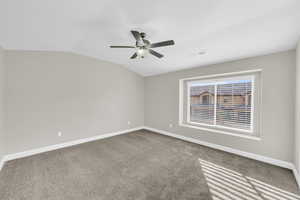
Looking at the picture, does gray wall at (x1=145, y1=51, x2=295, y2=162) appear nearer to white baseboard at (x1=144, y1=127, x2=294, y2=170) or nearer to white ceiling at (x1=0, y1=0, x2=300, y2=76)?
white baseboard at (x1=144, y1=127, x2=294, y2=170)

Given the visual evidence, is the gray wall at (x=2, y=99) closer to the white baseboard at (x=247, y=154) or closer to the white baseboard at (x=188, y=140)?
the white baseboard at (x=188, y=140)

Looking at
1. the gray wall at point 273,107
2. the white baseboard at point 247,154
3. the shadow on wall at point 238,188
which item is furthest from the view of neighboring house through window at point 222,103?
the shadow on wall at point 238,188

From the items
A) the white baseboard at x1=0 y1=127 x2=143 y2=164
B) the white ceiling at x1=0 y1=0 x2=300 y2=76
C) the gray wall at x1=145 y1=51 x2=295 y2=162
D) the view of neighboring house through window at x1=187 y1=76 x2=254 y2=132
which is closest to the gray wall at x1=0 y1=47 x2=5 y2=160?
the white baseboard at x1=0 y1=127 x2=143 y2=164

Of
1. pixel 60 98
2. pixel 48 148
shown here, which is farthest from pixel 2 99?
pixel 48 148

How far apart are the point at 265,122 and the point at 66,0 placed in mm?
4323

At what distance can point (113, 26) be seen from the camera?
2275mm

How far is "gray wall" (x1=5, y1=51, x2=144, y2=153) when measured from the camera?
9.29ft

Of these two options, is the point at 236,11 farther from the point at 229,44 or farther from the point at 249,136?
the point at 249,136

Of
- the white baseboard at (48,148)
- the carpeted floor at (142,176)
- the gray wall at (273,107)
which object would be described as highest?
the gray wall at (273,107)

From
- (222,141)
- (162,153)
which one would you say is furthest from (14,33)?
(222,141)

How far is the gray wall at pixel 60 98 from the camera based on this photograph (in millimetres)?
2830

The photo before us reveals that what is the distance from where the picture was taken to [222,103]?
3.48 metres

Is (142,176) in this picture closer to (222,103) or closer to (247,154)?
(247,154)

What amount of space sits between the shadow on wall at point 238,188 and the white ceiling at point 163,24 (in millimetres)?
2504
